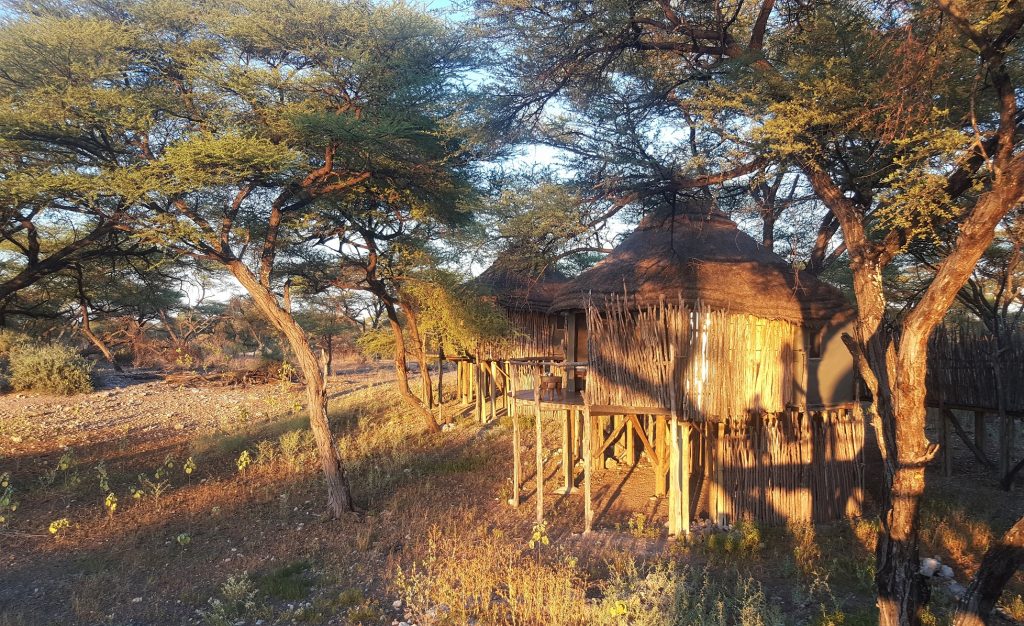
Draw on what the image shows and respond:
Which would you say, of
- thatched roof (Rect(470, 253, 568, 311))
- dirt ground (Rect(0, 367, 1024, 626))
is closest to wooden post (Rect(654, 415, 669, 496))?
dirt ground (Rect(0, 367, 1024, 626))

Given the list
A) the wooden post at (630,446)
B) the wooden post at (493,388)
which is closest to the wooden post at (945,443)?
the wooden post at (630,446)

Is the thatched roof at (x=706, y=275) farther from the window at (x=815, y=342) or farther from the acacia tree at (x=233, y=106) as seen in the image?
the acacia tree at (x=233, y=106)

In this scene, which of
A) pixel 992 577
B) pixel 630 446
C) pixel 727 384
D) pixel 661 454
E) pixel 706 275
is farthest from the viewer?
pixel 630 446

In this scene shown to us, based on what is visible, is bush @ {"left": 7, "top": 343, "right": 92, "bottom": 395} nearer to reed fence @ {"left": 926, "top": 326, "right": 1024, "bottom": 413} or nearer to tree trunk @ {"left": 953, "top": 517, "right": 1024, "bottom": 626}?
tree trunk @ {"left": 953, "top": 517, "right": 1024, "bottom": 626}

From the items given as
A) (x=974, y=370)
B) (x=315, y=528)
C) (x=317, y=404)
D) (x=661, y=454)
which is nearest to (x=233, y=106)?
(x=317, y=404)

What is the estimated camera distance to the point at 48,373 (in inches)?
813

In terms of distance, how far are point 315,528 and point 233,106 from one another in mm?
7256

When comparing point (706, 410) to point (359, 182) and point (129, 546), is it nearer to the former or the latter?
point (359, 182)

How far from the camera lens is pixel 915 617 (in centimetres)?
611

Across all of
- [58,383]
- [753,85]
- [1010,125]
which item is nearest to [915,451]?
[1010,125]

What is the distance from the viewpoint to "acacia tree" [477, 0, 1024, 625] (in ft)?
20.3

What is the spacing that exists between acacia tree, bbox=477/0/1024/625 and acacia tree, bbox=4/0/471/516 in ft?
7.97

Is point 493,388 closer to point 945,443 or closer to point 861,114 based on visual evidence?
point 945,443

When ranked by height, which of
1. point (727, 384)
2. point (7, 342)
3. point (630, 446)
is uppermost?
point (727, 384)
